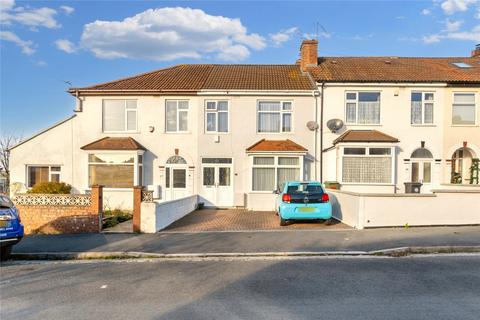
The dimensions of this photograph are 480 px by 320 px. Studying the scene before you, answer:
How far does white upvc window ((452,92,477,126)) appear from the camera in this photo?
18562 millimetres

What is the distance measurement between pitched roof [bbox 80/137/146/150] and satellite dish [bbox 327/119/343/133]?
9.49 meters

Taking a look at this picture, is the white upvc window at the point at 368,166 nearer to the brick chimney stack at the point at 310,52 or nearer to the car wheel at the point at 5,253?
the brick chimney stack at the point at 310,52

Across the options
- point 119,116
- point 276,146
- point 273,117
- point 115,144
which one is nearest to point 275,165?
point 276,146

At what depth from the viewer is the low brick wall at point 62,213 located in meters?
11.6

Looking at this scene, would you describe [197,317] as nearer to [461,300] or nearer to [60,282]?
[60,282]

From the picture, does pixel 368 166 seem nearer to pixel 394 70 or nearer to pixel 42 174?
pixel 394 70

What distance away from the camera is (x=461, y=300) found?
205 inches

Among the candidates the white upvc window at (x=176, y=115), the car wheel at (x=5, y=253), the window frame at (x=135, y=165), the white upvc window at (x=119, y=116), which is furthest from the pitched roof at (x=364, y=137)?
the car wheel at (x=5, y=253)

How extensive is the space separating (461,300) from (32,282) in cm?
691

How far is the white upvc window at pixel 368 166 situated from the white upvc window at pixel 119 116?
10862 mm

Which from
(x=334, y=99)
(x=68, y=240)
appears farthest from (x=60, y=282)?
(x=334, y=99)

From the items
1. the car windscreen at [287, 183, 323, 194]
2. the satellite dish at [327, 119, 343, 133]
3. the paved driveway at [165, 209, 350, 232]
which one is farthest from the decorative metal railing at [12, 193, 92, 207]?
the satellite dish at [327, 119, 343, 133]

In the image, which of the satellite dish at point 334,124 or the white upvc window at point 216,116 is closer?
the satellite dish at point 334,124

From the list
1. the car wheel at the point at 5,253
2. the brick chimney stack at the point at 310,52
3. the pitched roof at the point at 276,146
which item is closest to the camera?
the car wheel at the point at 5,253
